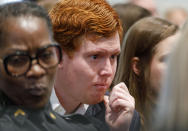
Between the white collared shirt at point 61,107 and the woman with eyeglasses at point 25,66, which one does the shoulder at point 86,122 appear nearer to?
the woman with eyeglasses at point 25,66

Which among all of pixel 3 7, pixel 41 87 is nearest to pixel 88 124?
pixel 41 87

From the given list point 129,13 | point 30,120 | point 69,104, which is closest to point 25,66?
point 30,120

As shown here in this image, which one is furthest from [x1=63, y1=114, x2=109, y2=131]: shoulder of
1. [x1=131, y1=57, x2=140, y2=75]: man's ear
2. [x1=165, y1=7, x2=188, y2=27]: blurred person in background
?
[x1=165, y1=7, x2=188, y2=27]: blurred person in background

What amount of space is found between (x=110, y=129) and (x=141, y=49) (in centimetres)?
90

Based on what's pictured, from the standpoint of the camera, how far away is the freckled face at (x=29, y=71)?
66.6 inches

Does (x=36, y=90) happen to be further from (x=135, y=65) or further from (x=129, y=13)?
(x=129, y=13)

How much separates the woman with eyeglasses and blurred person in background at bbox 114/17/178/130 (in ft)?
3.44

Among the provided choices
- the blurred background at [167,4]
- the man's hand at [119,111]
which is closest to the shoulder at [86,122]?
the man's hand at [119,111]

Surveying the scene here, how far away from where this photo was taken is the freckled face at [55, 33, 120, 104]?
228cm

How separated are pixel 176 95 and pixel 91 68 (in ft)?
3.23

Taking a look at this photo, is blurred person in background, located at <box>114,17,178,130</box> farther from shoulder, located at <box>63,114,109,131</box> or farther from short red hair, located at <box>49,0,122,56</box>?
shoulder, located at <box>63,114,109,131</box>

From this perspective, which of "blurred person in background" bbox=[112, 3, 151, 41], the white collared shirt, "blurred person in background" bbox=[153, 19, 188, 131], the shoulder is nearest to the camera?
"blurred person in background" bbox=[153, 19, 188, 131]

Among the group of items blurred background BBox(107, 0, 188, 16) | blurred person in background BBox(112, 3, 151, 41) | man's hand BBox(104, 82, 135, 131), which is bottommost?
blurred background BBox(107, 0, 188, 16)

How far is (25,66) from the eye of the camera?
1688 mm
